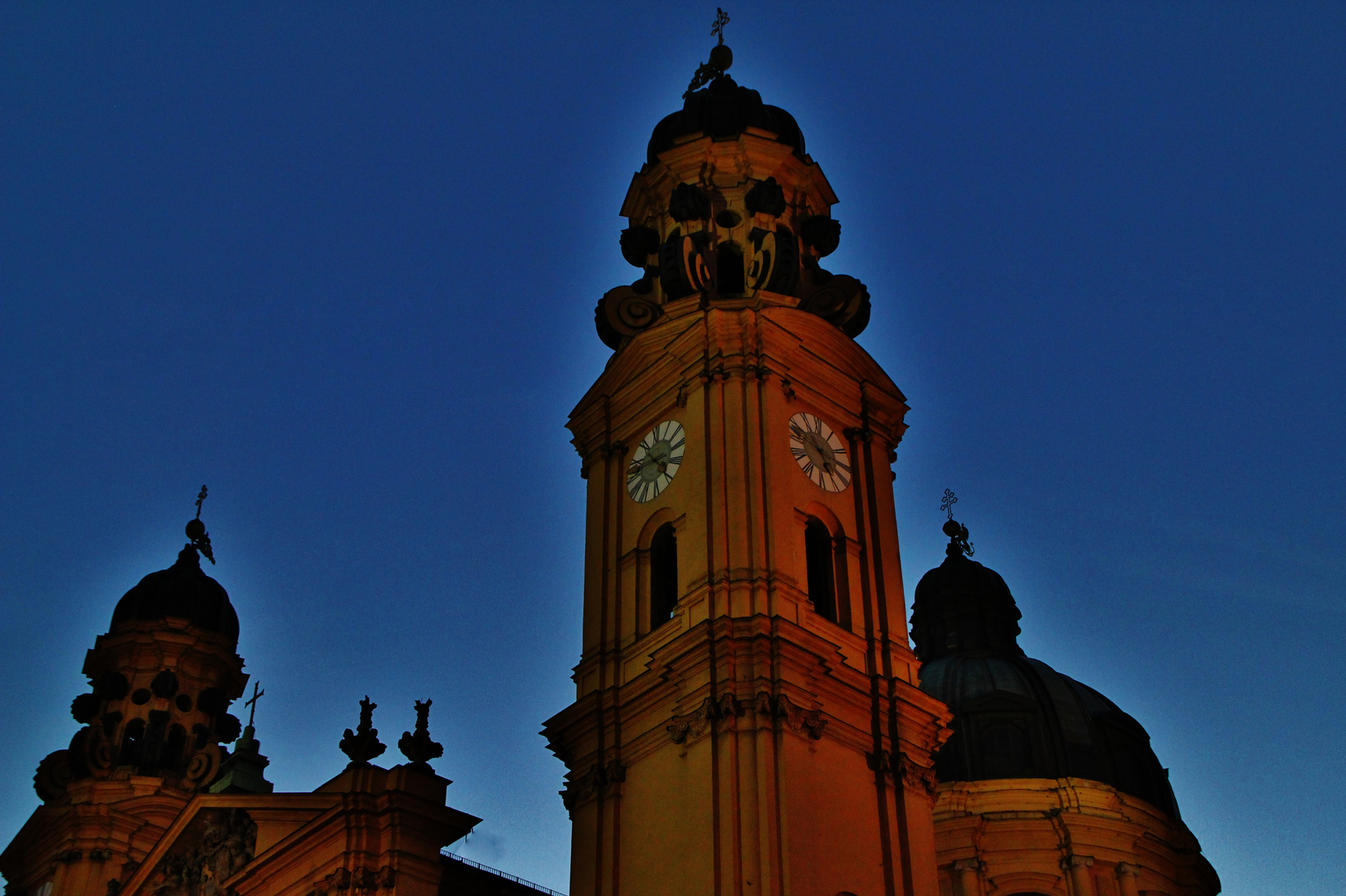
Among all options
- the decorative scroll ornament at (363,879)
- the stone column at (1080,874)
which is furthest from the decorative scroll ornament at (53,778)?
the stone column at (1080,874)

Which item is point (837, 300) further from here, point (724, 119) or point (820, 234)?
point (724, 119)

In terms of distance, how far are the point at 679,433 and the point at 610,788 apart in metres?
5.98

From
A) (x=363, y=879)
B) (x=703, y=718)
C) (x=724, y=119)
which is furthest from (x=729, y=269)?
(x=363, y=879)

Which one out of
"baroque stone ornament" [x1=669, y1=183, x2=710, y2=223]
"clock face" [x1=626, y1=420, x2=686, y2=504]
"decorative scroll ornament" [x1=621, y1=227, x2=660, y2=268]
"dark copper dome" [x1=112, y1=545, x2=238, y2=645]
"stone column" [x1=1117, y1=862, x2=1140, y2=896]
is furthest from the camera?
"dark copper dome" [x1=112, y1=545, x2=238, y2=645]

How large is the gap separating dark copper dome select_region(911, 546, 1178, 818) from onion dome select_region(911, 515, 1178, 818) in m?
0.02

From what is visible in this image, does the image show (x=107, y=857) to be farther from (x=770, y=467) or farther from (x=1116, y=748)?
(x=1116, y=748)

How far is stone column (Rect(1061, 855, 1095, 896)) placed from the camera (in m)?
36.4

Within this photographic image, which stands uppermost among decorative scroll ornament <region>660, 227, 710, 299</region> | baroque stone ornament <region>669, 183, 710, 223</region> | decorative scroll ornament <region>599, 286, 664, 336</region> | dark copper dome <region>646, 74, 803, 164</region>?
dark copper dome <region>646, 74, 803, 164</region>

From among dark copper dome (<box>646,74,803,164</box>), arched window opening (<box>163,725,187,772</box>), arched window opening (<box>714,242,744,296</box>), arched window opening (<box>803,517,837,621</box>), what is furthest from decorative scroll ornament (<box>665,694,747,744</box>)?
arched window opening (<box>163,725,187,772</box>)

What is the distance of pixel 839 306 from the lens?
100 ft

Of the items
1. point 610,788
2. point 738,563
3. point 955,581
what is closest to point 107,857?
point 610,788

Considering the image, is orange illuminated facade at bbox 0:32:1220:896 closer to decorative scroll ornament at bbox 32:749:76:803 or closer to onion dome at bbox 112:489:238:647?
decorative scroll ornament at bbox 32:749:76:803

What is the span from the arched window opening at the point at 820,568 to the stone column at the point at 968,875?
12080 millimetres

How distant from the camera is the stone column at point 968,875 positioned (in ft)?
121
